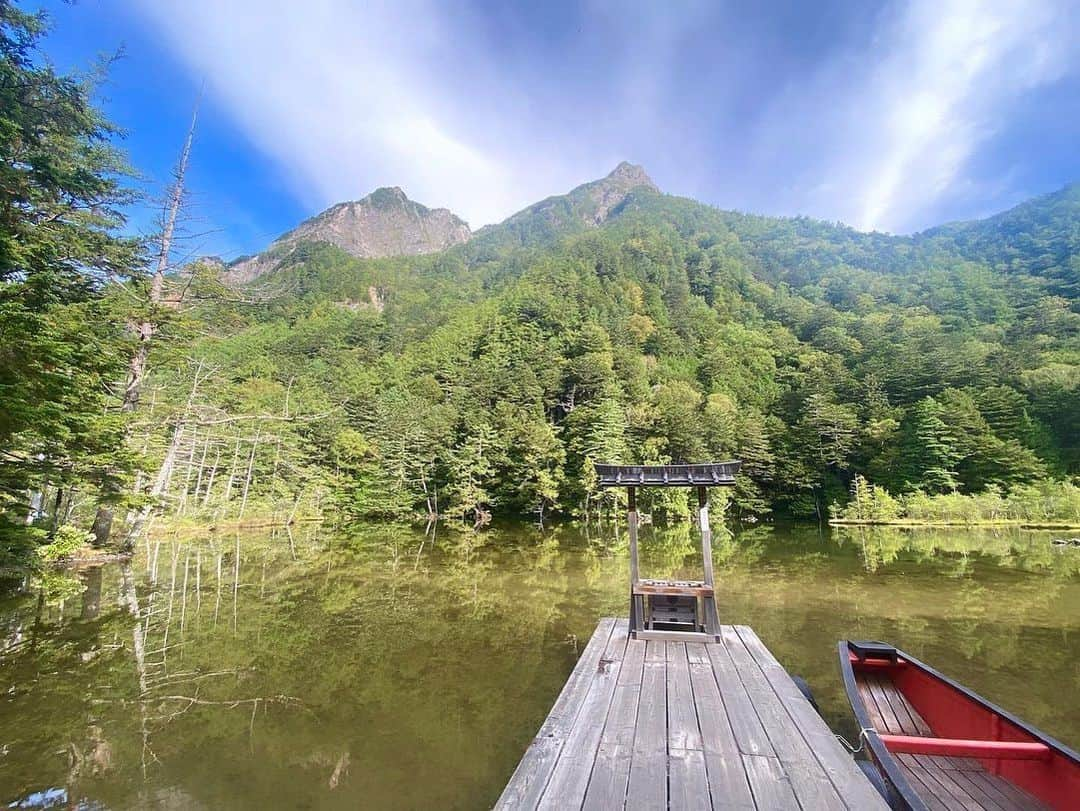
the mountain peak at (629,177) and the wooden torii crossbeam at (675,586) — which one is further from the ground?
the mountain peak at (629,177)

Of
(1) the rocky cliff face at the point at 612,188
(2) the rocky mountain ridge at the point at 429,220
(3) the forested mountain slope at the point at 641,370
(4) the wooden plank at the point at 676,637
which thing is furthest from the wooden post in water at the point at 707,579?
(1) the rocky cliff face at the point at 612,188

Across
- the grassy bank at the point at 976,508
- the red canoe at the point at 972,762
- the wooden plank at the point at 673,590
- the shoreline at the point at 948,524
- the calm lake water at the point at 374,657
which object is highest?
the grassy bank at the point at 976,508

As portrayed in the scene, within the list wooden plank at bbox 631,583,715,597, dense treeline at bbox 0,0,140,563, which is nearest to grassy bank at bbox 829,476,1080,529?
wooden plank at bbox 631,583,715,597

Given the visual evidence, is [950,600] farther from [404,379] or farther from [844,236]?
[844,236]

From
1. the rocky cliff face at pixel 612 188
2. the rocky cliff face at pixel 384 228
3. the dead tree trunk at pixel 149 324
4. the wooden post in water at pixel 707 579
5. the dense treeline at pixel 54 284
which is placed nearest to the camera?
the wooden post in water at pixel 707 579

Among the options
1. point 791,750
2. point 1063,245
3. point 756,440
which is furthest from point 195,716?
point 1063,245

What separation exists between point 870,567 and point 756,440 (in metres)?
18.8

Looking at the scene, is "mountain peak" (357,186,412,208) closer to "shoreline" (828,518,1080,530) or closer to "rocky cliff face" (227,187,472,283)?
"rocky cliff face" (227,187,472,283)

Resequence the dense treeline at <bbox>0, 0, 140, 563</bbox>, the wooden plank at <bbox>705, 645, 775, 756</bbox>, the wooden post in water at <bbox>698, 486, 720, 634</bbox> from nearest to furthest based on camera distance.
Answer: the wooden plank at <bbox>705, 645, 775, 756</bbox>, the wooden post in water at <bbox>698, 486, 720, 634</bbox>, the dense treeline at <bbox>0, 0, 140, 563</bbox>

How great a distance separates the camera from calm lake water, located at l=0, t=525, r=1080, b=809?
4281 millimetres

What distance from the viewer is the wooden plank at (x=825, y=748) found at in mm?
2273

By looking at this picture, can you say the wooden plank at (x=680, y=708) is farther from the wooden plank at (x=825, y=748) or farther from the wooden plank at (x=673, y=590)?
the wooden plank at (x=673, y=590)

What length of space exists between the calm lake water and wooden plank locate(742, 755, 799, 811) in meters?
2.38

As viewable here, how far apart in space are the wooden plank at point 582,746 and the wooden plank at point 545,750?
0.04 metres
